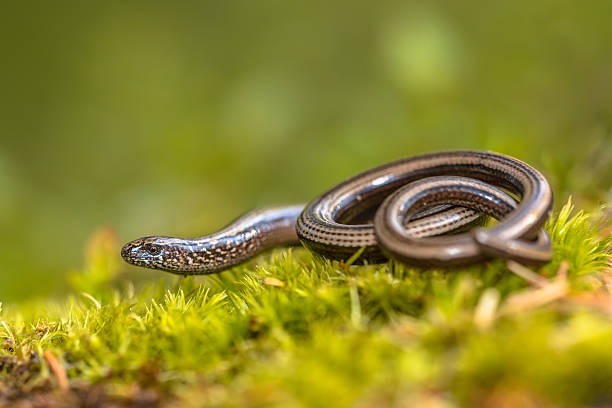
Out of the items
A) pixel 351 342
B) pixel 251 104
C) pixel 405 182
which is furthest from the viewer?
pixel 251 104

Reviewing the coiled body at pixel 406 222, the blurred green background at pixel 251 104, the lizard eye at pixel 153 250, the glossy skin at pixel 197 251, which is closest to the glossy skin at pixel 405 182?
the coiled body at pixel 406 222

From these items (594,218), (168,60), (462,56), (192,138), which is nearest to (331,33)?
(168,60)

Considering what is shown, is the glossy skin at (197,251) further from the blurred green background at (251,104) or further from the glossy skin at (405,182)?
the blurred green background at (251,104)

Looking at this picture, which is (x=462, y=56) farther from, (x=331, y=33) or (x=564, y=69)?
(x=331, y=33)

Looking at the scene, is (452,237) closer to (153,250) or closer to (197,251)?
(197,251)

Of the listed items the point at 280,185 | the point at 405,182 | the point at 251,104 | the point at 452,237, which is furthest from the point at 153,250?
the point at 280,185

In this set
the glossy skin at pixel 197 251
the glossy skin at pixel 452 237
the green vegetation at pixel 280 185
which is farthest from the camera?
the glossy skin at pixel 197 251
